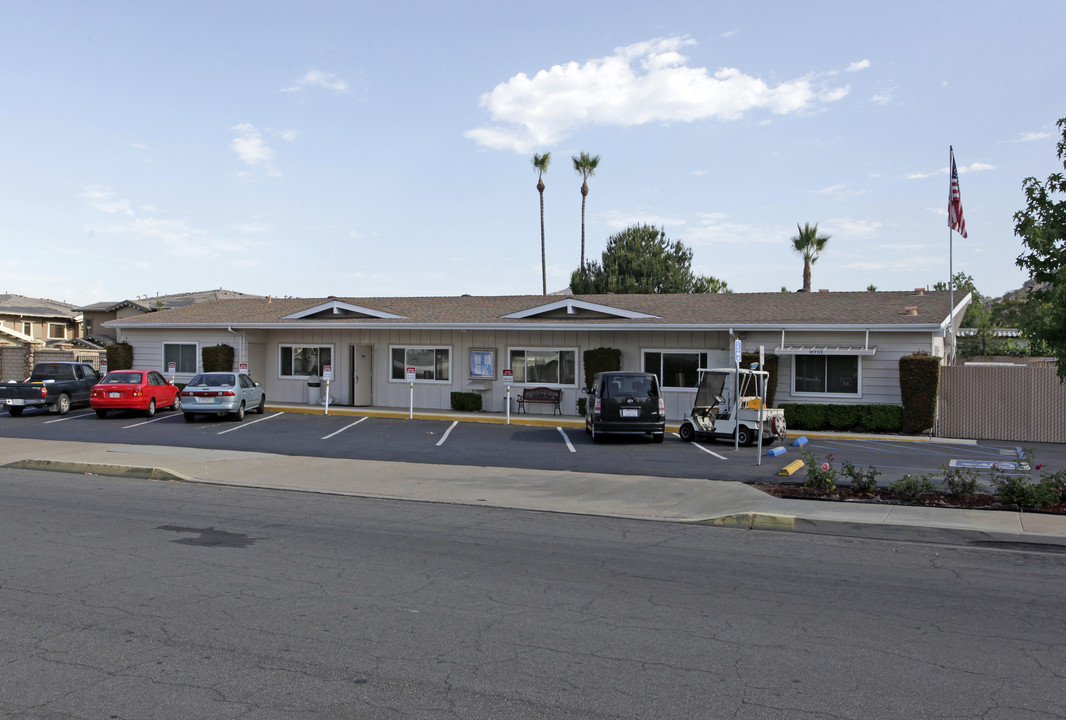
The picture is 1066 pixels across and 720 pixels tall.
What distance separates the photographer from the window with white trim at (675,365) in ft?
80.7

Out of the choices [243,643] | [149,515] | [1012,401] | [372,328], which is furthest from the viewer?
[372,328]

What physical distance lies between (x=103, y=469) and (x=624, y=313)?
1486cm

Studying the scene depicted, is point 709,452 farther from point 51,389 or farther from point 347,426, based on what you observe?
point 51,389

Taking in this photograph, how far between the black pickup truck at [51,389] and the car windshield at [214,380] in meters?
5.12

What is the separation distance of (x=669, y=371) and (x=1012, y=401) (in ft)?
30.0

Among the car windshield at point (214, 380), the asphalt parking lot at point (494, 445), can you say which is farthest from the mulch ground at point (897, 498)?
the car windshield at point (214, 380)

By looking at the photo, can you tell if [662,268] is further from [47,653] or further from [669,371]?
[47,653]

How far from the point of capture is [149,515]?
35.2ft

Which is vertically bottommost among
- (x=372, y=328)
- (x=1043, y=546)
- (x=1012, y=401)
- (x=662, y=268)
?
(x=1043, y=546)

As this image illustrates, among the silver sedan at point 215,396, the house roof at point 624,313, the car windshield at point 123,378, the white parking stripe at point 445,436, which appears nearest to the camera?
the white parking stripe at point 445,436

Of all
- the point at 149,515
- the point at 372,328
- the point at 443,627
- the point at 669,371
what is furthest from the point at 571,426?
the point at 443,627

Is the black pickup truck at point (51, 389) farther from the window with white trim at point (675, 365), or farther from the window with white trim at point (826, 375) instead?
the window with white trim at point (826, 375)

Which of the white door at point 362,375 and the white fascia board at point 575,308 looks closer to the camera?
the white fascia board at point 575,308

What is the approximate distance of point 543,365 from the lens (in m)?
26.4
